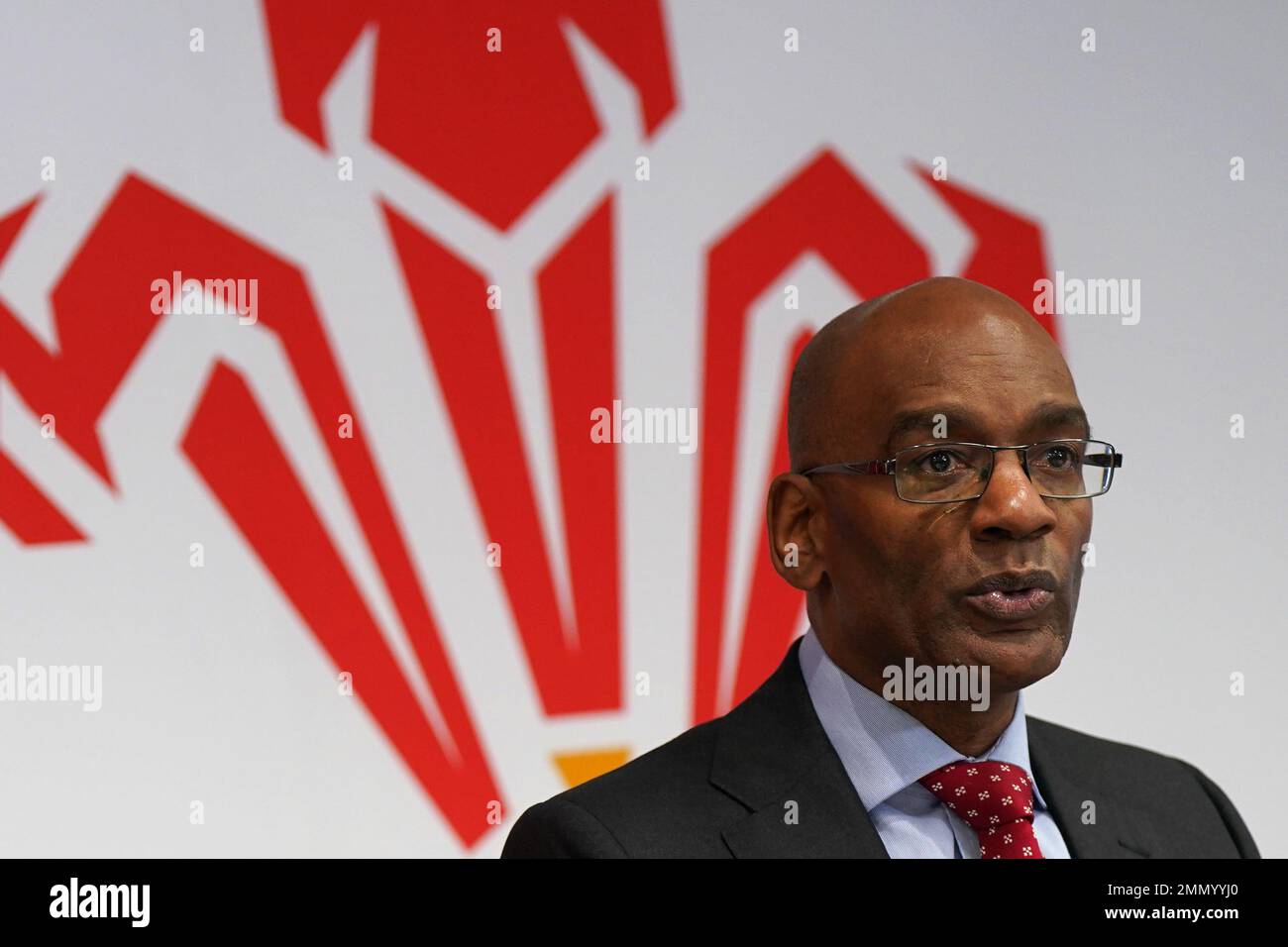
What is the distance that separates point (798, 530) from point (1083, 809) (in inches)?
18.9

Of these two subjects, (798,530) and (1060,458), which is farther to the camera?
(798,530)

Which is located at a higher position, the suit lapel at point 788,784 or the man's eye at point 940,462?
the man's eye at point 940,462

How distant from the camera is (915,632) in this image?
1688 millimetres

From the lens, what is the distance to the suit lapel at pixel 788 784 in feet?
5.40

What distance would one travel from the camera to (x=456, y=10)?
3217 mm

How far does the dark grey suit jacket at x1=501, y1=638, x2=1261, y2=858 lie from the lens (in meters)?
1.64

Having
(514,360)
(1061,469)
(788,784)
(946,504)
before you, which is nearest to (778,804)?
(788,784)

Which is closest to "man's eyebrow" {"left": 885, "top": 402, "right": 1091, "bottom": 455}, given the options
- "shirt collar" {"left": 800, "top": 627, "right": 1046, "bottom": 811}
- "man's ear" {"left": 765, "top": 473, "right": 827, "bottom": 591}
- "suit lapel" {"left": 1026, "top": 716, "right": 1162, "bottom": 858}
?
"man's ear" {"left": 765, "top": 473, "right": 827, "bottom": 591}

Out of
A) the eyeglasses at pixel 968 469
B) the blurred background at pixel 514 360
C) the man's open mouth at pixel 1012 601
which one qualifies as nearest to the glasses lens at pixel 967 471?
the eyeglasses at pixel 968 469

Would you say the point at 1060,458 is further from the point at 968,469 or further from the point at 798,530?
the point at 798,530

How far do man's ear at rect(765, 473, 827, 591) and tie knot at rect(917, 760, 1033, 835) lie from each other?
273 mm

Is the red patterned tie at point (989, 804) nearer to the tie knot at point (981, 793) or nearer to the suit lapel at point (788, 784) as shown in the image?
the tie knot at point (981, 793)

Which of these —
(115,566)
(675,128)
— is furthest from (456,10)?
(115,566)

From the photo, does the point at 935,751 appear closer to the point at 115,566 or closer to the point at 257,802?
the point at 257,802
